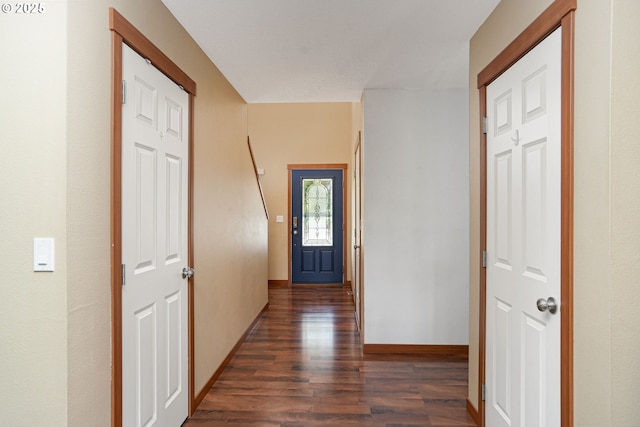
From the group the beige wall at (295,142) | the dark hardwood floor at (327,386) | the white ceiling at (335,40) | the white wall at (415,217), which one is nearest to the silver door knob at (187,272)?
the dark hardwood floor at (327,386)

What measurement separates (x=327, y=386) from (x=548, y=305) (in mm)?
1849

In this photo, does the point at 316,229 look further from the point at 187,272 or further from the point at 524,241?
the point at 524,241

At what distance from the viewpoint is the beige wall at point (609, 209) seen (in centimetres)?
120

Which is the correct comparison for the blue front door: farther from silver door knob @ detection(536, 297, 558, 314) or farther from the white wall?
silver door knob @ detection(536, 297, 558, 314)

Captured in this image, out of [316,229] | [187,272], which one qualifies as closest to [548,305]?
[187,272]

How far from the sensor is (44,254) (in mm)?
1297

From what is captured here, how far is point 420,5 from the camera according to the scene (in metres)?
2.10

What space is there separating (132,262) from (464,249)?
2840mm

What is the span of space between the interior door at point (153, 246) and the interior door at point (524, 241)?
1744 mm

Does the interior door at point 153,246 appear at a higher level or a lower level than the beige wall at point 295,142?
lower

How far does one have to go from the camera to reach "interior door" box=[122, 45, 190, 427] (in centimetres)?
173

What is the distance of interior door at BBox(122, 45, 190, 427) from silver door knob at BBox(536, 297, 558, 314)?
5.66ft

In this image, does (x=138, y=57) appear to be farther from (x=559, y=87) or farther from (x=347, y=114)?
(x=347, y=114)

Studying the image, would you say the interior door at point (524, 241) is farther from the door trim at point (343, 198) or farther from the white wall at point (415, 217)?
the door trim at point (343, 198)
